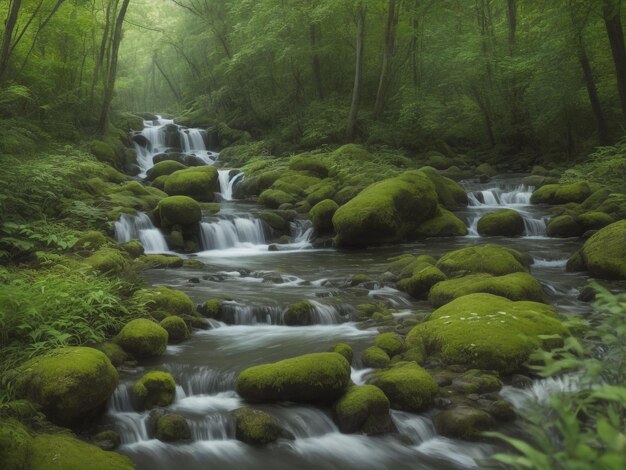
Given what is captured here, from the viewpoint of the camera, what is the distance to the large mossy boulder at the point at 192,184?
64.4 ft

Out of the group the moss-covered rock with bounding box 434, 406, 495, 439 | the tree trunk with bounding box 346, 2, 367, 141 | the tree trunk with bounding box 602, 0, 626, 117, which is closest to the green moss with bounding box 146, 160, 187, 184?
the tree trunk with bounding box 346, 2, 367, 141

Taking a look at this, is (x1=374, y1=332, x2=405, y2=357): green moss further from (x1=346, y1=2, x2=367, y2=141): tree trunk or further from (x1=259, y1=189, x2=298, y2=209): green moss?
(x1=346, y1=2, x2=367, y2=141): tree trunk

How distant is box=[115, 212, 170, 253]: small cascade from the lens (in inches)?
553

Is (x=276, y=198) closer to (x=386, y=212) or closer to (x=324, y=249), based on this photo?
(x=324, y=249)

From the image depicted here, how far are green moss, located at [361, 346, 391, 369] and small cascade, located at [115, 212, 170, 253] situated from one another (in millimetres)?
8935

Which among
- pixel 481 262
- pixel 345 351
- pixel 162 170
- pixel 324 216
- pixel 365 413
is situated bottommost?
pixel 365 413

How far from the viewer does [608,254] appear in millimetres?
10648

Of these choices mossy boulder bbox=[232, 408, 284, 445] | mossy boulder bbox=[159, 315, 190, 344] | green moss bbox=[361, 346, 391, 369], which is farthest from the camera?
mossy boulder bbox=[159, 315, 190, 344]

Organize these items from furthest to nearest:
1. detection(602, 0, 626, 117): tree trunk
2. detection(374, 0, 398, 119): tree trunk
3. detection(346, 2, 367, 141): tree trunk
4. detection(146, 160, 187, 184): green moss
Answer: detection(346, 2, 367, 141): tree trunk < detection(374, 0, 398, 119): tree trunk < detection(146, 160, 187, 184): green moss < detection(602, 0, 626, 117): tree trunk

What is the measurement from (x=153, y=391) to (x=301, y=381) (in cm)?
165

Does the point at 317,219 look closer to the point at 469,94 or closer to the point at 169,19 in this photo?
the point at 469,94

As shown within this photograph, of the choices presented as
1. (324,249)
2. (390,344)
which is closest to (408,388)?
(390,344)

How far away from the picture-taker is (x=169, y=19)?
44438mm

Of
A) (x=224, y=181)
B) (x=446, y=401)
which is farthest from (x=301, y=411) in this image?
(x=224, y=181)
